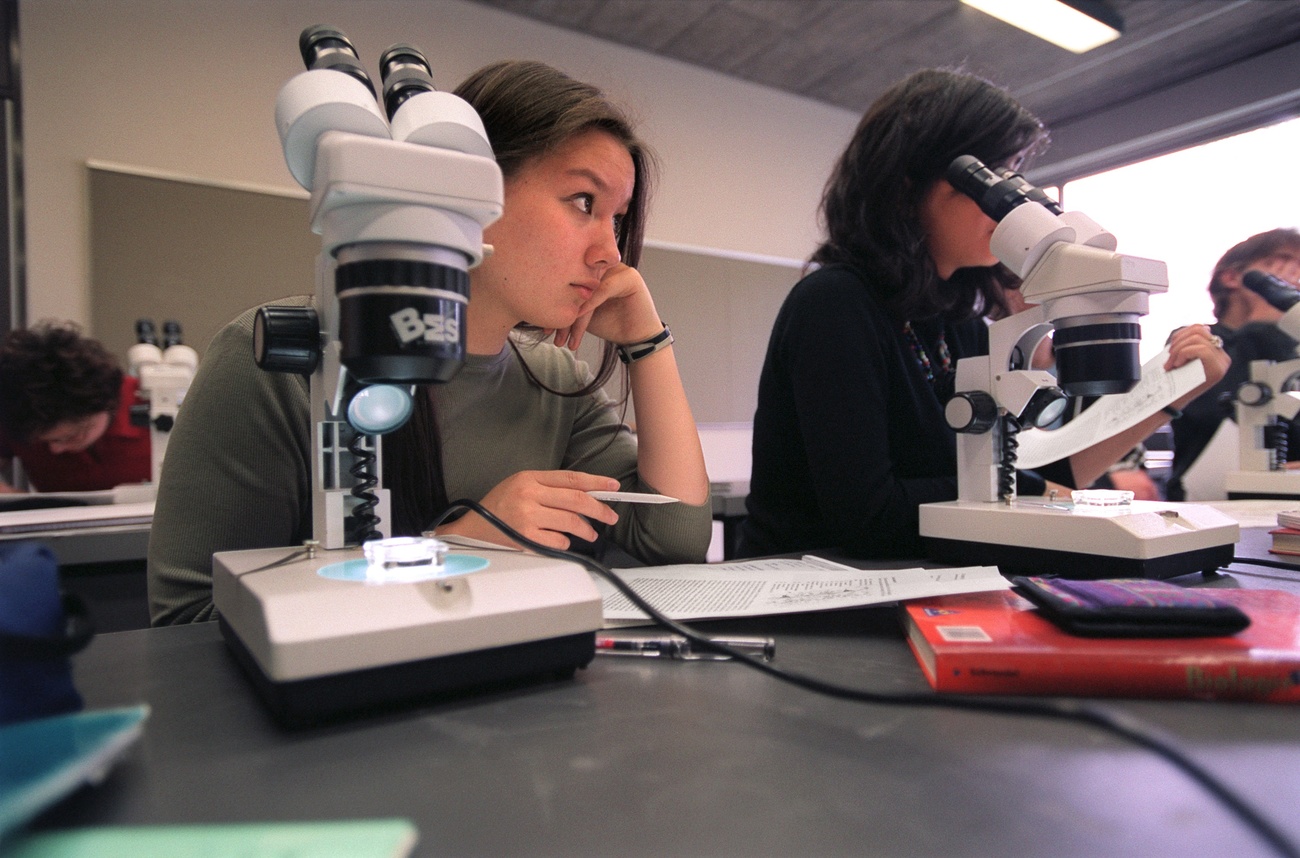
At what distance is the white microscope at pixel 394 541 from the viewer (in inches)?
15.1

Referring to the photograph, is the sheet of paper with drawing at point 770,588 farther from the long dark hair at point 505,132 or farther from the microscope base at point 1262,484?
the microscope base at point 1262,484

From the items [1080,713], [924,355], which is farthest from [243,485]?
[924,355]

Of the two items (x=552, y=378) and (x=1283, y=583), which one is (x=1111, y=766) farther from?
(x=552, y=378)

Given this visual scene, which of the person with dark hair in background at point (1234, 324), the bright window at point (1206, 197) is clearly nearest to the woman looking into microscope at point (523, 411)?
the person with dark hair in background at point (1234, 324)

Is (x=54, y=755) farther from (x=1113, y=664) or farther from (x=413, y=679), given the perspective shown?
(x=1113, y=664)

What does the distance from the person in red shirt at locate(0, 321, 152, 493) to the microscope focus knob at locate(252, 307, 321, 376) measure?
1770mm

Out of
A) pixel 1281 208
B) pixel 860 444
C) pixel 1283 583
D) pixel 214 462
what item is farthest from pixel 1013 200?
pixel 1281 208

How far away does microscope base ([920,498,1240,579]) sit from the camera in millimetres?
725

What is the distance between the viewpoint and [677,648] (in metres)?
0.51

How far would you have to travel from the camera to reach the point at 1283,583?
77cm

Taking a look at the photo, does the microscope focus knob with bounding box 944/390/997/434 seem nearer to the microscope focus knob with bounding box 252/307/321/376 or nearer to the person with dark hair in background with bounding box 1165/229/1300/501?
the microscope focus knob with bounding box 252/307/321/376

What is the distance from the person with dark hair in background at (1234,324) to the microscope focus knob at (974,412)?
1394mm

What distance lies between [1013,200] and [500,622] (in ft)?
2.36

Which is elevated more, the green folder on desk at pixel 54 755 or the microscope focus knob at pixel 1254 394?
the microscope focus knob at pixel 1254 394
